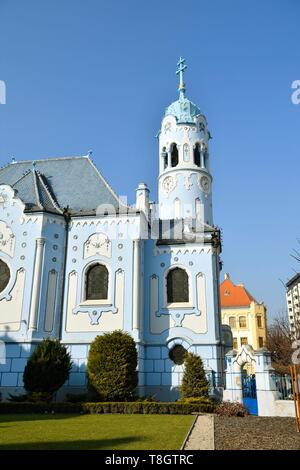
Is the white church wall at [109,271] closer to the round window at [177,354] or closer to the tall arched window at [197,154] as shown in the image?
the round window at [177,354]

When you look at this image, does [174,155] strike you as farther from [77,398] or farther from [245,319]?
[245,319]

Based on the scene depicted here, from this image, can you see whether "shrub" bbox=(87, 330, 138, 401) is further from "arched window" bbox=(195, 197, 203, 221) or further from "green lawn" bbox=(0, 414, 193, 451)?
"arched window" bbox=(195, 197, 203, 221)

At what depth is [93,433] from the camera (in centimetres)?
1216

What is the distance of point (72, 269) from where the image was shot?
26172mm

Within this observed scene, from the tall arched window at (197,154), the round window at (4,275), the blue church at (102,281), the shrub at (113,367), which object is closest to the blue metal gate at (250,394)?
the blue church at (102,281)

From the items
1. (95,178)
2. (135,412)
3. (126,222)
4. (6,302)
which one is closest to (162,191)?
(95,178)

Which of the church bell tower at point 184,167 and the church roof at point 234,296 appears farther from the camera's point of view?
the church roof at point 234,296

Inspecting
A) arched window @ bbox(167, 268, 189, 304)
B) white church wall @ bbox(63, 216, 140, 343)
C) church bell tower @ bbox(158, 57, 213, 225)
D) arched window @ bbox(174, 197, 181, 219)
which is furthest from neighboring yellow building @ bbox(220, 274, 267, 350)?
white church wall @ bbox(63, 216, 140, 343)

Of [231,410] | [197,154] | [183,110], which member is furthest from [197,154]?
[231,410]

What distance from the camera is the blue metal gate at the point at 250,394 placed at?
63.8 ft

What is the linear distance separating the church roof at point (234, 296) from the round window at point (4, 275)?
44.4 metres

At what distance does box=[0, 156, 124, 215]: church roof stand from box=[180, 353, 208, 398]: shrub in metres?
11.5

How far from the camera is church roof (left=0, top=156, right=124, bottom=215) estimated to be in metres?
27.9
